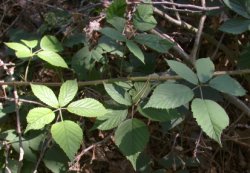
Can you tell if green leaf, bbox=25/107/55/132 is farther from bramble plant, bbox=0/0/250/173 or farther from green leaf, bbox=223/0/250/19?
green leaf, bbox=223/0/250/19

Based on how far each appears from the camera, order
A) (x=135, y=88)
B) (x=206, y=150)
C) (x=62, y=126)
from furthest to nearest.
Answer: (x=206, y=150) < (x=135, y=88) < (x=62, y=126)

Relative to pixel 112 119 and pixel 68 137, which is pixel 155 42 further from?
pixel 68 137

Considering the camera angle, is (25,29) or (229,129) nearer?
(229,129)

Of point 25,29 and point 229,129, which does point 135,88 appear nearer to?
point 229,129

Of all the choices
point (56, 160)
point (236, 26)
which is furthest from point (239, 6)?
point (56, 160)

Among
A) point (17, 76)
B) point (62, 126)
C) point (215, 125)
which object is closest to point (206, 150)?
point (215, 125)

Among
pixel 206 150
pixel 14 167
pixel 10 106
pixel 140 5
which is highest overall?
pixel 140 5

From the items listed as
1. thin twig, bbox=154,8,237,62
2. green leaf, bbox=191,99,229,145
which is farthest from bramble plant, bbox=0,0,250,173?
thin twig, bbox=154,8,237,62
